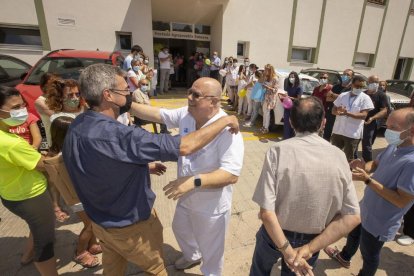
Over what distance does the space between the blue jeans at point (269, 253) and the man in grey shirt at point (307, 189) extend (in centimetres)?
10

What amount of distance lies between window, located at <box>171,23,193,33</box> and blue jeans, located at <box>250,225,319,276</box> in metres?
13.4

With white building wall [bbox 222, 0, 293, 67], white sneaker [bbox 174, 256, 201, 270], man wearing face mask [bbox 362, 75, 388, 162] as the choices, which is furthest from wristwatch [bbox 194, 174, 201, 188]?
white building wall [bbox 222, 0, 293, 67]

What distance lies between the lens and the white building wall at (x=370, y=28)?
1560 centimetres

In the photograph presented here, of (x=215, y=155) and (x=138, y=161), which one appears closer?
(x=138, y=161)

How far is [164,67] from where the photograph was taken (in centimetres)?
1181

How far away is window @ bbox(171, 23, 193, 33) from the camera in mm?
13570

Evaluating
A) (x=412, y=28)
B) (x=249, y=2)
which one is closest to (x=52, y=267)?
(x=249, y=2)

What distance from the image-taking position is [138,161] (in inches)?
60.4

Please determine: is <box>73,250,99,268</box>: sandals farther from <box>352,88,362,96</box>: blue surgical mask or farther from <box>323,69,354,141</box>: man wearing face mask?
<box>323,69,354,141</box>: man wearing face mask

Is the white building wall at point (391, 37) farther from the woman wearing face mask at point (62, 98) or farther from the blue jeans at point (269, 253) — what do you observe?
the woman wearing face mask at point (62, 98)

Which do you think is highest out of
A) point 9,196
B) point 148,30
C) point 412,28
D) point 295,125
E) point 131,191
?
point 412,28

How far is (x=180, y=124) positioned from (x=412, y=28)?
21.8 metres

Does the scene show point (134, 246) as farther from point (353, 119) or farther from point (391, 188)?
point (353, 119)

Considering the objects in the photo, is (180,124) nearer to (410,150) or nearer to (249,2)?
(410,150)
